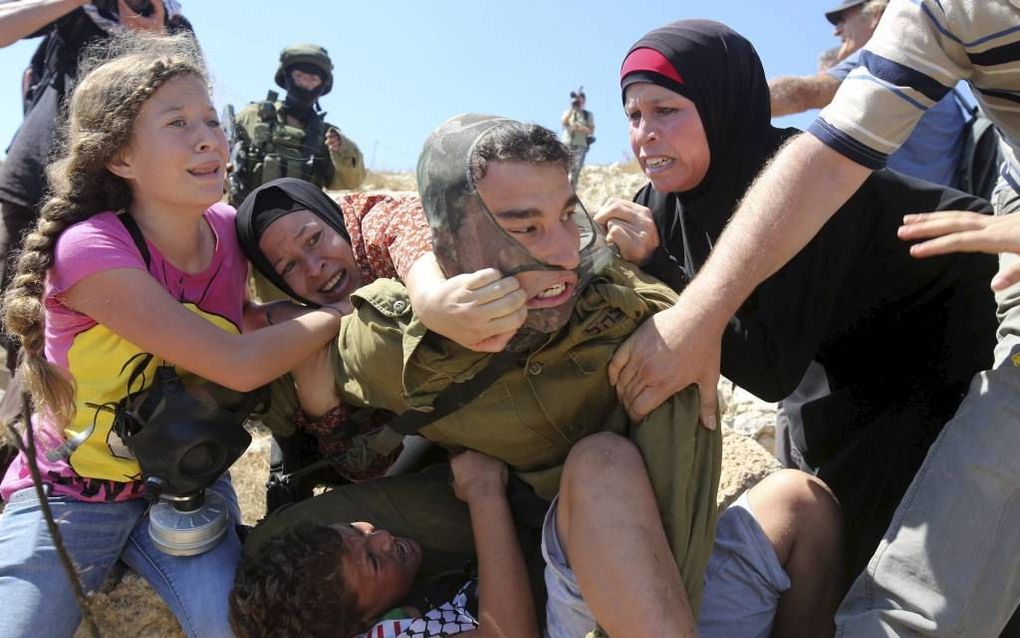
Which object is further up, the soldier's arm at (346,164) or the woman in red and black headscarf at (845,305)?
the woman in red and black headscarf at (845,305)

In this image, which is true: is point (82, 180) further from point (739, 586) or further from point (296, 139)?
point (296, 139)

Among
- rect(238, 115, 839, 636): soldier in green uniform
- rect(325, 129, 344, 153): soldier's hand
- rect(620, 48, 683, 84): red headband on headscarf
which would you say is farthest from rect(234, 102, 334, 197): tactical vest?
rect(238, 115, 839, 636): soldier in green uniform

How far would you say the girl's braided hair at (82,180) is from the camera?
2314 millimetres

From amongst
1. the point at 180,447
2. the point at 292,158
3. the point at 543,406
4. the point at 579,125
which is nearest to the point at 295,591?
the point at 180,447

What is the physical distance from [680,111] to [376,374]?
3.84 feet

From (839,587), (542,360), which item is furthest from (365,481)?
(839,587)

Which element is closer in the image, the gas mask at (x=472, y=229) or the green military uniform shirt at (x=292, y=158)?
the gas mask at (x=472, y=229)

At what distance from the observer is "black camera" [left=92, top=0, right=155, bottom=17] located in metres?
3.88

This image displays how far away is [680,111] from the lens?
2.65 meters

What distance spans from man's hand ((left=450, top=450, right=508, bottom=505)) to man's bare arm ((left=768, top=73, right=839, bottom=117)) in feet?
8.37

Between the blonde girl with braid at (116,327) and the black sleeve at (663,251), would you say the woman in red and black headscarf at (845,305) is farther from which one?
the blonde girl with braid at (116,327)

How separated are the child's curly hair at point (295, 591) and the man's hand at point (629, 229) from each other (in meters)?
1.08

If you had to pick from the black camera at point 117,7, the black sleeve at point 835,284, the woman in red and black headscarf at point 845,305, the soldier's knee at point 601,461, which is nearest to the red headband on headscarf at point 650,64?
the woman in red and black headscarf at point 845,305

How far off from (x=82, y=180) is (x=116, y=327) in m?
0.48
